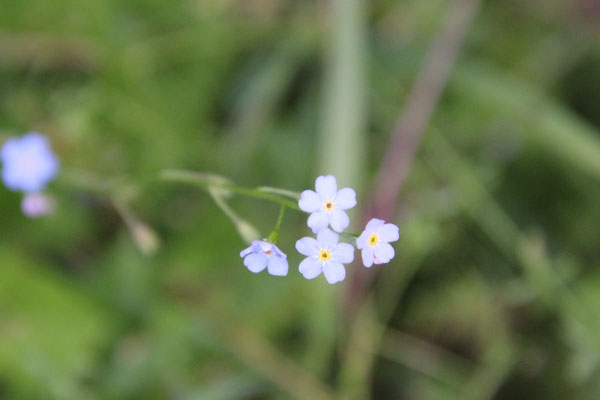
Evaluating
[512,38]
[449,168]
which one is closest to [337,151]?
[449,168]

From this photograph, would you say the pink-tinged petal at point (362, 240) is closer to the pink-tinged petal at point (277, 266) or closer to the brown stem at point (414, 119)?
the pink-tinged petal at point (277, 266)

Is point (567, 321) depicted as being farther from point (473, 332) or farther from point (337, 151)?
point (337, 151)

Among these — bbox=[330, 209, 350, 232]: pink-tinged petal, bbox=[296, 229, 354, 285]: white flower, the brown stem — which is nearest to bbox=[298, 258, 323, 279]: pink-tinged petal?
bbox=[296, 229, 354, 285]: white flower

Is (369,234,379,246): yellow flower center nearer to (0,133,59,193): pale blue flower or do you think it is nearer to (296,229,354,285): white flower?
(296,229,354,285): white flower

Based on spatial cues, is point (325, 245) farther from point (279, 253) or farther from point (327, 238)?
point (279, 253)

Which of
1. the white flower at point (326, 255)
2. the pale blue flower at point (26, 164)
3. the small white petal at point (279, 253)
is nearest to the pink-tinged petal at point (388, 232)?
the white flower at point (326, 255)

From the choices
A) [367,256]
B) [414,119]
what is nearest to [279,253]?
[367,256]
